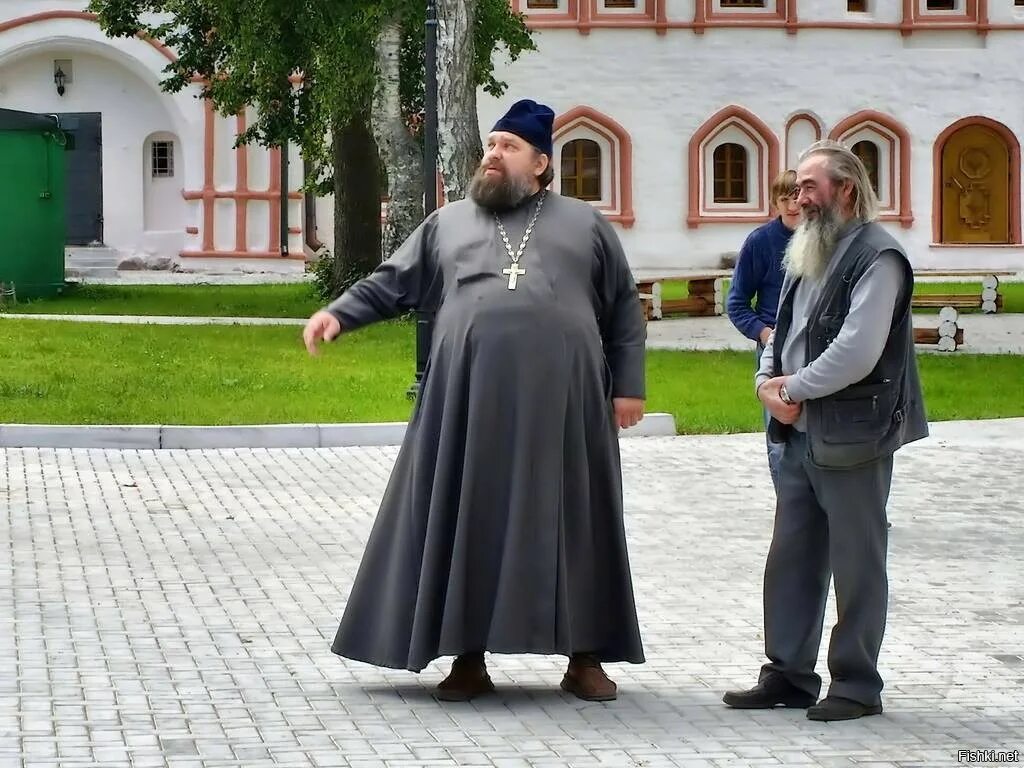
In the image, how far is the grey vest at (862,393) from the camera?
20.2 feet

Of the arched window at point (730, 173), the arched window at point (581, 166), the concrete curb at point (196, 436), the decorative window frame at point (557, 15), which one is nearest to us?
the concrete curb at point (196, 436)

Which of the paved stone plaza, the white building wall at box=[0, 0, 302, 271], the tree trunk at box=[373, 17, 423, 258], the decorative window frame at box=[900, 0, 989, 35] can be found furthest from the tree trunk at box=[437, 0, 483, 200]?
the decorative window frame at box=[900, 0, 989, 35]

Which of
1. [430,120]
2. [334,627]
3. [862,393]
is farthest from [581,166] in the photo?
[862,393]

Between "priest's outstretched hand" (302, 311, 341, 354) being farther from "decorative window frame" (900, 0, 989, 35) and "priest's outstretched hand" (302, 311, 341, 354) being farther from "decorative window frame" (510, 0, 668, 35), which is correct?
"decorative window frame" (900, 0, 989, 35)

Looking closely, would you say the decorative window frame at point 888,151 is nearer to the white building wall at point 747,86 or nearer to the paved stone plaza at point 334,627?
the white building wall at point 747,86

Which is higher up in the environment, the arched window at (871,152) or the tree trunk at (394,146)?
the arched window at (871,152)

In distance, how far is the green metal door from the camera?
91.4ft

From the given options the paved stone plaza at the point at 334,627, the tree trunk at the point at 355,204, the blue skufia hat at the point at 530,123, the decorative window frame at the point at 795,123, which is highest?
the decorative window frame at the point at 795,123

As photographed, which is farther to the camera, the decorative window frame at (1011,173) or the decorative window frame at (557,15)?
the decorative window frame at (1011,173)

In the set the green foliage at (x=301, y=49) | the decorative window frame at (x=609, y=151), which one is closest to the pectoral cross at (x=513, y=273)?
the green foliage at (x=301, y=49)

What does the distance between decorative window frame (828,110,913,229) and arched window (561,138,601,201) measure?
15.0ft

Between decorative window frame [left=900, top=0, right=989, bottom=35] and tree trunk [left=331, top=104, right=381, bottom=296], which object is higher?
decorative window frame [left=900, top=0, right=989, bottom=35]

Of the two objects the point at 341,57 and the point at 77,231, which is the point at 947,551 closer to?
the point at 341,57

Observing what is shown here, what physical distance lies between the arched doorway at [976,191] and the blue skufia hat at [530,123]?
35.1 m
